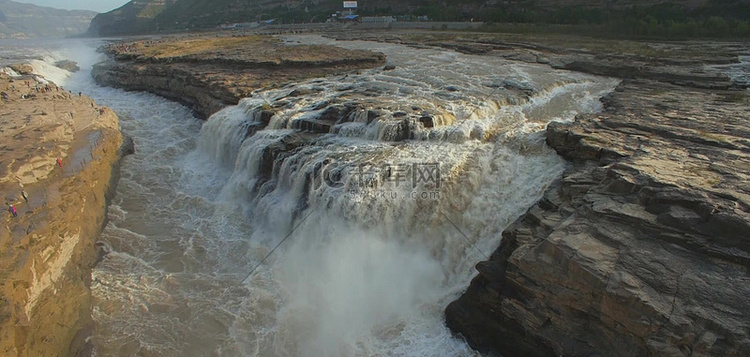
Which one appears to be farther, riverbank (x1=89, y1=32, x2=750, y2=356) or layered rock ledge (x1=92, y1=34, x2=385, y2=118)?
layered rock ledge (x1=92, y1=34, x2=385, y2=118)

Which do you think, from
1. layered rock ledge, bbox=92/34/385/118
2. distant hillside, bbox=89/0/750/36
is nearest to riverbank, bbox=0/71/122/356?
layered rock ledge, bbox=92/34/385/118

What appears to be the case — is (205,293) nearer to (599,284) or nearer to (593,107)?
(599,284)

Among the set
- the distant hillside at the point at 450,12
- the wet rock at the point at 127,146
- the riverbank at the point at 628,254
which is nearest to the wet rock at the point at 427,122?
the riverbank at the point at 628,254

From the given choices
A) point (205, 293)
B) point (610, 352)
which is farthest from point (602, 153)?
point (205, 293)

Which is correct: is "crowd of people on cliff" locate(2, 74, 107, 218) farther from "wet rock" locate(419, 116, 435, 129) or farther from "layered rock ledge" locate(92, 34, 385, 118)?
"wet rock" locate(419, 116, 435, 129)

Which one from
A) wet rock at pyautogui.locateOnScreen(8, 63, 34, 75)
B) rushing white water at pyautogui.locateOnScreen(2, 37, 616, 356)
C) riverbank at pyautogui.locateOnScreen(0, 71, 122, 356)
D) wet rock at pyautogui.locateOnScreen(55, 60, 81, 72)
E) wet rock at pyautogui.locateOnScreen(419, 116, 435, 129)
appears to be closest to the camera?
riverbank at pyautogui.locateOnScreen(0, 71, 122, 356)

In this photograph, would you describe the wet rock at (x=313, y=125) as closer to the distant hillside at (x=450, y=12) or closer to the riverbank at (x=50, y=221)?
the riverbank at (x=50, y=221)

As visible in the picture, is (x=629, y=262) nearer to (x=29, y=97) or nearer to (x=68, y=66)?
(x=29, y=97)

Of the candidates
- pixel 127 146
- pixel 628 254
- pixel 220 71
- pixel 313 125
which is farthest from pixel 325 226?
pixel 220 71
